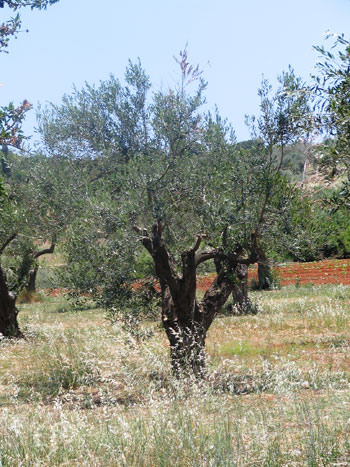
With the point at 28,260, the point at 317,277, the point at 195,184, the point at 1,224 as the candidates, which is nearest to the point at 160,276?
the point at 195,184

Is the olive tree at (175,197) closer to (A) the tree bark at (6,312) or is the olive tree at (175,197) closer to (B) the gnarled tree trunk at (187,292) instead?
(B) the gnarled tree trunk at (187,292)

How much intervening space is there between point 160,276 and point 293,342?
445 centimetres

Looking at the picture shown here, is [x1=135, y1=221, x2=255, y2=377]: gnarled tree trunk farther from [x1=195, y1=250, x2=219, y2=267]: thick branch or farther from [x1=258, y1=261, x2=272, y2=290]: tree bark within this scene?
[x1=258, y1=261, x2=272, y2=290]: tree bark

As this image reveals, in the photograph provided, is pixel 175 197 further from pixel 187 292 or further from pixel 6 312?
pixel 6 312

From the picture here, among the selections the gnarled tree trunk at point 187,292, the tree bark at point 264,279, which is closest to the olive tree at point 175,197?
the gnarled tree trunk at point 187,292

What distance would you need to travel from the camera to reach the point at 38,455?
18.3 feet

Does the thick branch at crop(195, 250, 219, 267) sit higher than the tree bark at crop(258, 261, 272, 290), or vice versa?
the thick branch at crop(195, 250, 219, 267)

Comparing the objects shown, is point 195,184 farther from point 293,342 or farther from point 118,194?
point 293,342

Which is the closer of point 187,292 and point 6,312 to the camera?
point 187,292

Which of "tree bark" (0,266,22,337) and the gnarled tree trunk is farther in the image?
"tree bark" (0,266,22,337)

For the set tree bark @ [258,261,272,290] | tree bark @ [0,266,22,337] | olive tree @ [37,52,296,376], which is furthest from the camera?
tree bark @ [258,261,272,290]

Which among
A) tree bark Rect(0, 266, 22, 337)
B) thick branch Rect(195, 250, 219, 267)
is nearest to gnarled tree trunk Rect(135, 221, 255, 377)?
thick branch Rect(195, 250, 219, 267)

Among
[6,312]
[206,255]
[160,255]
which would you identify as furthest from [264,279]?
[160,255]

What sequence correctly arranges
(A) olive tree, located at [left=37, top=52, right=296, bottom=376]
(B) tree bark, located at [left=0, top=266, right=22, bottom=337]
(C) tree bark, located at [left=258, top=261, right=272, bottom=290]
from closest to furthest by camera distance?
1. (A) olive tree, located at [left=37, top=52, right=296, bottom=376]
2. (B) tree bark, located at [left=0, top=266, right=22, bottom=337]
3. (C) tree bark, located at [left=258, top=261, right=272, bottom=290]
